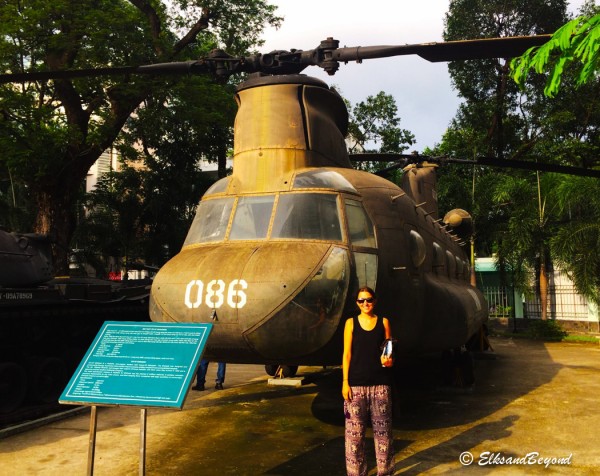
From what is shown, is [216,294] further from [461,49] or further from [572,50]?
[572,50]

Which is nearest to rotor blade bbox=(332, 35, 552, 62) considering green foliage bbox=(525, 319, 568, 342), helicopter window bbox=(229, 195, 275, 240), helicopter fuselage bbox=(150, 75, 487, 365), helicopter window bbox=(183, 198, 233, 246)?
helicopter fuselage bbox=(150, 75, 487, 365)

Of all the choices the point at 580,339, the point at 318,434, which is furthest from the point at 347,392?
the point at 580,339

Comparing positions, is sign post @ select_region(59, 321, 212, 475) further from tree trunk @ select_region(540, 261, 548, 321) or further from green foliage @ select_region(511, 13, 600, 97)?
tree trunk @ select_region(540, 261, 548, 321)

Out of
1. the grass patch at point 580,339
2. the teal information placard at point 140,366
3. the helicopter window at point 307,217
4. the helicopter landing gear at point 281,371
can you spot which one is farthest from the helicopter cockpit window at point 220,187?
the grass patch at point 580,339

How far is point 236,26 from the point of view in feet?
76.3

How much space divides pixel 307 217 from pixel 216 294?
1385 millimetres

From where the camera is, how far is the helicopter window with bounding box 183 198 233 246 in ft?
20.6

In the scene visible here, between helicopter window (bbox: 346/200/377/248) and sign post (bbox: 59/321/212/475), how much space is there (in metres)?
2.12

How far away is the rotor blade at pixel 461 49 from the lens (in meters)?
5.25

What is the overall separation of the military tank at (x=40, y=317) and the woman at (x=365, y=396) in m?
6.10

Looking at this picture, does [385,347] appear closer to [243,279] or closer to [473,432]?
[243,279]

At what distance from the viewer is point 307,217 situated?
5953 mm

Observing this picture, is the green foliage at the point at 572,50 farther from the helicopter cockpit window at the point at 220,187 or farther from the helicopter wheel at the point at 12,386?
the helicopter wheel at the point at 12,386

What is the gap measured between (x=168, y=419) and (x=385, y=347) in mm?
4208
